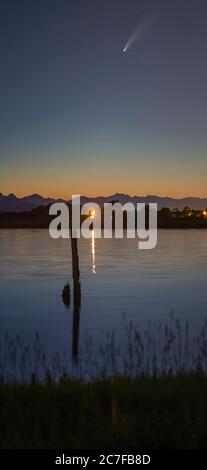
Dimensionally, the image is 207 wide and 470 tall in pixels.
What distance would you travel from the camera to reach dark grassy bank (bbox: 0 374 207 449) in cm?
820

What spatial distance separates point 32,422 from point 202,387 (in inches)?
151

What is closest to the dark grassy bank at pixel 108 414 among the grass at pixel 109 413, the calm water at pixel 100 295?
the grass at pixel 109 413

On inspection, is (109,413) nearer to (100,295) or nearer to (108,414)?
(108,414)

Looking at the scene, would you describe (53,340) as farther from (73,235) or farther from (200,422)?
(200,422)

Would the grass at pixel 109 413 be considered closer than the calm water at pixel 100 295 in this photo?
Yes

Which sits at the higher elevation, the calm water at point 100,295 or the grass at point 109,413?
the calm water at point 100,295

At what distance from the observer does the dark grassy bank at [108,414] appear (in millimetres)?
8195

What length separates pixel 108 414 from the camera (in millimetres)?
9914

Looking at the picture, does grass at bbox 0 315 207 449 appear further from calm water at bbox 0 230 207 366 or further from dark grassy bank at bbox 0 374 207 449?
calm water at bbox 0 230 207 366

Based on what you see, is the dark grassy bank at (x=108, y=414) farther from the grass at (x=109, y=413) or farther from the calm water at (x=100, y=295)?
the calm water at (x=100, y=295)

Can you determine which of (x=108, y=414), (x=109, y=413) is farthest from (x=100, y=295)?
(x=108, y=414)
